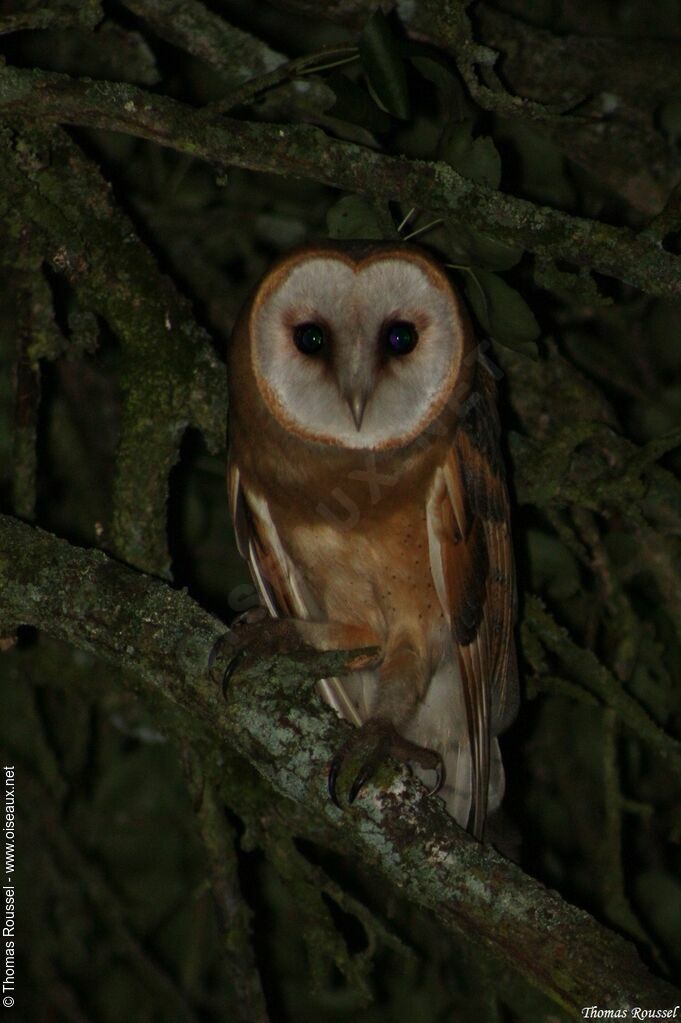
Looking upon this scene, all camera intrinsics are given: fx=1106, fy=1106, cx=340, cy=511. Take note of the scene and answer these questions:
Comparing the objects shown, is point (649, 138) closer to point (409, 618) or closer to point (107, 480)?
point (409, 618)

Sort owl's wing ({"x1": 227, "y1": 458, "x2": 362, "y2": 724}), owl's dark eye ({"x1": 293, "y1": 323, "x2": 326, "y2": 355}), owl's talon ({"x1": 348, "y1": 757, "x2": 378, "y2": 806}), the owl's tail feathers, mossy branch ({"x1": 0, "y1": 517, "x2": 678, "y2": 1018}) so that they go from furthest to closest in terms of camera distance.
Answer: the owl's tail feathers, owl's wing ({"x1": 227, "y1": 458, "x2": 362, "y2": 724}), owl's dark eye ({"x1": 293, "y1": 323, "x2": 326, "y2": 355}), owl's talon ({"x1": 348, "y1": 757, "x2": 378, "y2": 806}), mossy branch ({"x1": 0, "y1": 517, "x2": 678, "y2": 1018})

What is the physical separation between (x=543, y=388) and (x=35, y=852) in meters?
1.82

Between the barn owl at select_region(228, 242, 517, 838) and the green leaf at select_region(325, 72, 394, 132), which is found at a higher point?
the green leaf at select_region(325, 72, 394, 132)

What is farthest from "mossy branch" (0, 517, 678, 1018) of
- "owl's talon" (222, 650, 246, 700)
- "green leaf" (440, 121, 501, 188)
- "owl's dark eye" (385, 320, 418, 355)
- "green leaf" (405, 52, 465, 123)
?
"green leaf" (405, 52, 465, 123)

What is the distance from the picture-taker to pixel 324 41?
3.00m

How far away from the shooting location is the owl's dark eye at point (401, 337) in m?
2.03

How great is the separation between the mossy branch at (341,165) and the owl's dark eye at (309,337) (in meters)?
0.27

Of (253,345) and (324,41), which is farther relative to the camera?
(324,41)

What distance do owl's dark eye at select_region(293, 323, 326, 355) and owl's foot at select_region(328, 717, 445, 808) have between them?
0.69 metres

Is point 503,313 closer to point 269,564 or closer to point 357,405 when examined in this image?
point 357,405

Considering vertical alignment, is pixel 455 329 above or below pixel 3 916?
above

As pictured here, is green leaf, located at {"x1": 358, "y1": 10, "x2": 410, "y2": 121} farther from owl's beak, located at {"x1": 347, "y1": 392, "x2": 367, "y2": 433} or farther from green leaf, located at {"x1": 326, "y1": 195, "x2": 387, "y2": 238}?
owl's beak, located at {"x1": 347, "y1": 392, "x2": 367, "y2": 433}

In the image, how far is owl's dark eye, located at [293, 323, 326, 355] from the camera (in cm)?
204

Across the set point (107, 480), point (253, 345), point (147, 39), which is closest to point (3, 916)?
point (107, 480)
